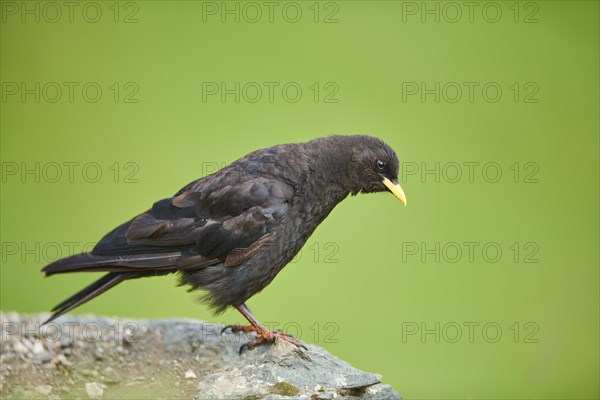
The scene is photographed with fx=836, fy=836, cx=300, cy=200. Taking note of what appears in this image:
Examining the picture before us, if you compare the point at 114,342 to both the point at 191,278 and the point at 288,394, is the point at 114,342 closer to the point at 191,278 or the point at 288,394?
the point at 191,278

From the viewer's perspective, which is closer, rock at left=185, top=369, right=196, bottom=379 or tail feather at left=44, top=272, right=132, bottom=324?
tail feather at left=44, top=272, right=132, bottom=324

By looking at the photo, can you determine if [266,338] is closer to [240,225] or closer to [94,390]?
[240,225]

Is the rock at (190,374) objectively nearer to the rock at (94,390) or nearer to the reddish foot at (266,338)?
the reddish foot at (266,338)

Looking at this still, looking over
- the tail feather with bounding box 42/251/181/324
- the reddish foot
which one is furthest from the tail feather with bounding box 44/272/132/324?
the reddish foot

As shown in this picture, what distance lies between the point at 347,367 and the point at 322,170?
148 cm

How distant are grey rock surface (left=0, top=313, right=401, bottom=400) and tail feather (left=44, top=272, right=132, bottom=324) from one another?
0.63 meters

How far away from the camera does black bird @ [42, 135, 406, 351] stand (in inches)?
235

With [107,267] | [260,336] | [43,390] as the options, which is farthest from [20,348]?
[260,336]

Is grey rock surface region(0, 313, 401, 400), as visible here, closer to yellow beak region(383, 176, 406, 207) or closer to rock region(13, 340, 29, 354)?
rock region(13, 340, 29, 354)

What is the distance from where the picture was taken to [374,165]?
20.5ft

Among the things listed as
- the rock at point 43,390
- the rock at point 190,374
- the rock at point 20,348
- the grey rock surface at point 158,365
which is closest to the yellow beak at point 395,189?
the grey rock surface at point 158,365

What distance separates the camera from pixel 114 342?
21.6ft

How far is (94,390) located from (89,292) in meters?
0.71

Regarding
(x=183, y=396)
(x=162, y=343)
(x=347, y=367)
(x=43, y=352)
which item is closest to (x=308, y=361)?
(x=347, y=367)
